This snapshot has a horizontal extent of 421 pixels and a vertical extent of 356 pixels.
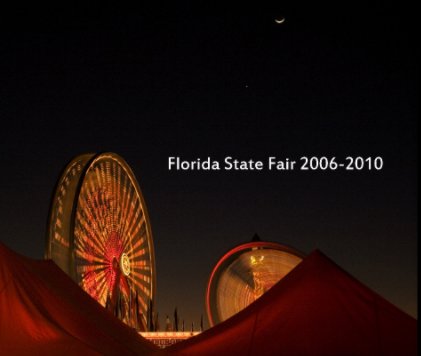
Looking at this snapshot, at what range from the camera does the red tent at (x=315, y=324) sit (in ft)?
28.1

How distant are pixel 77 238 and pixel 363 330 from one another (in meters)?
8.71

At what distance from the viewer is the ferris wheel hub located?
18.5 m

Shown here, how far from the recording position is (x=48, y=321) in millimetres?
8688

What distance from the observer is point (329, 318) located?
889 centimetres

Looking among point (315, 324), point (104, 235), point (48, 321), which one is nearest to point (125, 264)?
point (104, 235)

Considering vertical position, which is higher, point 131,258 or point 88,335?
point 131,258

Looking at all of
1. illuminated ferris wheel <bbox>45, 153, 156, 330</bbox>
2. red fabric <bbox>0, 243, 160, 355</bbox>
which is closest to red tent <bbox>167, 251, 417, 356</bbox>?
red fabric <bbox>0, 243, 160, 355</bbox>

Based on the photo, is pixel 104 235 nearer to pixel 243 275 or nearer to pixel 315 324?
pixel 243 275

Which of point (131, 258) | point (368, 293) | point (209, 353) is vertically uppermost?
point (131, 258)

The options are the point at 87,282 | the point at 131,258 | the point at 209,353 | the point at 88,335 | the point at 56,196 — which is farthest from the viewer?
the point at 131,258

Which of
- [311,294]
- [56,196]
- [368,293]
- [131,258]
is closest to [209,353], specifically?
[311,294]

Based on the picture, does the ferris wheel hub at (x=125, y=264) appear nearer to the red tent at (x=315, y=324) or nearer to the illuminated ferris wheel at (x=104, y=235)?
the illuminated ferris wheel at (x=104, y=235)

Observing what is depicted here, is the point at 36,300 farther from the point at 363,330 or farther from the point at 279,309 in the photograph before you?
the point at 363,330

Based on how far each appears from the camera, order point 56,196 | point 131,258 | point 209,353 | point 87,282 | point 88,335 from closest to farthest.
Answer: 1. point 209,353
2. point 88,335
3. point 56,196
4. point 87,282
5. point 131,258
